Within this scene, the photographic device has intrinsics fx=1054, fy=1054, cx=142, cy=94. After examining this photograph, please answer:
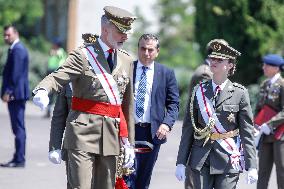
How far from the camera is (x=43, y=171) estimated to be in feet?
46.3

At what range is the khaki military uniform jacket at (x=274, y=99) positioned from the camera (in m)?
11.4

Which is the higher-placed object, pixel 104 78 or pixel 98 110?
pixel 104 78

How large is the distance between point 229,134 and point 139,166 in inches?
62.7

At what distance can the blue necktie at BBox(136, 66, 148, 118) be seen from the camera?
1020cm

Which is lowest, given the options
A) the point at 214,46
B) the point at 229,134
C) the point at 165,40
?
the point at 165,40

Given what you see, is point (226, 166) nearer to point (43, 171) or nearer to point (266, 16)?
point (43, 171)

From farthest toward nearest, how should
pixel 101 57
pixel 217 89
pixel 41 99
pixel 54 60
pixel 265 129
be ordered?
1. pixel 54 60
2. pixel 265 129
3. pixel 217 89
4. pixel 101 57
5. pixel 41 99

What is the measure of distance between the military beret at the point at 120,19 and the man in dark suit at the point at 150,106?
1.96 m

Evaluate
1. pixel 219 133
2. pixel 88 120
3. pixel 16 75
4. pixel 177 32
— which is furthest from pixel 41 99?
pixel 177 32

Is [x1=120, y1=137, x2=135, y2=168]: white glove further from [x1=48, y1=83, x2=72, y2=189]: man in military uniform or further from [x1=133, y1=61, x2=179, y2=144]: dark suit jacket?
[x1=133, y1=61, x2=179, y2=144]: dark suit jacket

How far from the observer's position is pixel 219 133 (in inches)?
350

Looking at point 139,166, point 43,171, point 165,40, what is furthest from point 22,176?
point 165,40

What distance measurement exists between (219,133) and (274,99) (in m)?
2.79

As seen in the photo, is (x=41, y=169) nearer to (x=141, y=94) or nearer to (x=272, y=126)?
(x=272, y=126)
